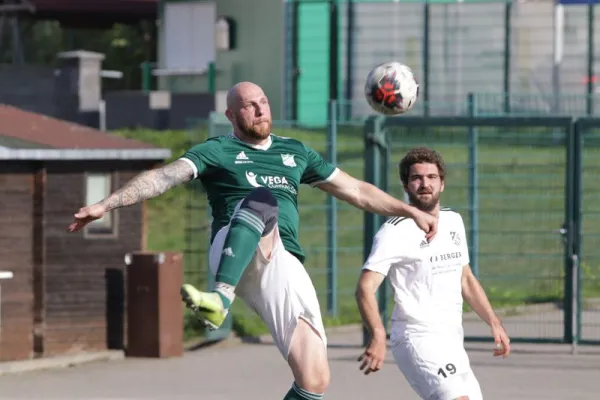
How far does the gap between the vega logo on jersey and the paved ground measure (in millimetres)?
4651

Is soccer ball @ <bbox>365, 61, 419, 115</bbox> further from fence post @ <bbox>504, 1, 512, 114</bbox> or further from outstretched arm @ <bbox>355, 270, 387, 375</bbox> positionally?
fence post @ <bbox>504, 1, 512, 114</bbox>

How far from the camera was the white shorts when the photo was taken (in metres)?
8.12

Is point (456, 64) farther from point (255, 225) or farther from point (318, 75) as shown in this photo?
point (255, 225)

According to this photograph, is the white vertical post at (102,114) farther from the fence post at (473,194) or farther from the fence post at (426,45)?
the fence post at (473,194)

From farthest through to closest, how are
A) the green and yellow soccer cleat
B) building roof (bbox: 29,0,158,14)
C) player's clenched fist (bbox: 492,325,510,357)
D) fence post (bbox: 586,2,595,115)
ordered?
building roof (bbox: 29,0,158,14) → fence post (bbox: 586,2,595,115) → player's clenched fist (bbox: 492,325,510,357) → the green and yellow soccer cleat

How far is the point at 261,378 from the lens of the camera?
45.2 feet

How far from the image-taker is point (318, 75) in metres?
33.0

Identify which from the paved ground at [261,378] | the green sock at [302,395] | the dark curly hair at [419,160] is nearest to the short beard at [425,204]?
the dark curly hair at [419,160]

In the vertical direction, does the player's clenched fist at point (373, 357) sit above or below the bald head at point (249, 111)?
below

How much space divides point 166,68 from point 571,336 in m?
22.3

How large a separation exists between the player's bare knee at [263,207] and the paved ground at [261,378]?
4.92 m

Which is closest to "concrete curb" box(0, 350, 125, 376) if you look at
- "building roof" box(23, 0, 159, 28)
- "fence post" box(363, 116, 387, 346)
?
"fence post" box(363, 116, 387, 346)

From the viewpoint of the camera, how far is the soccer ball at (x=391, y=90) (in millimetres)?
10344

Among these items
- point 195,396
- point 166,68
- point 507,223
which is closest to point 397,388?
point 195,396
